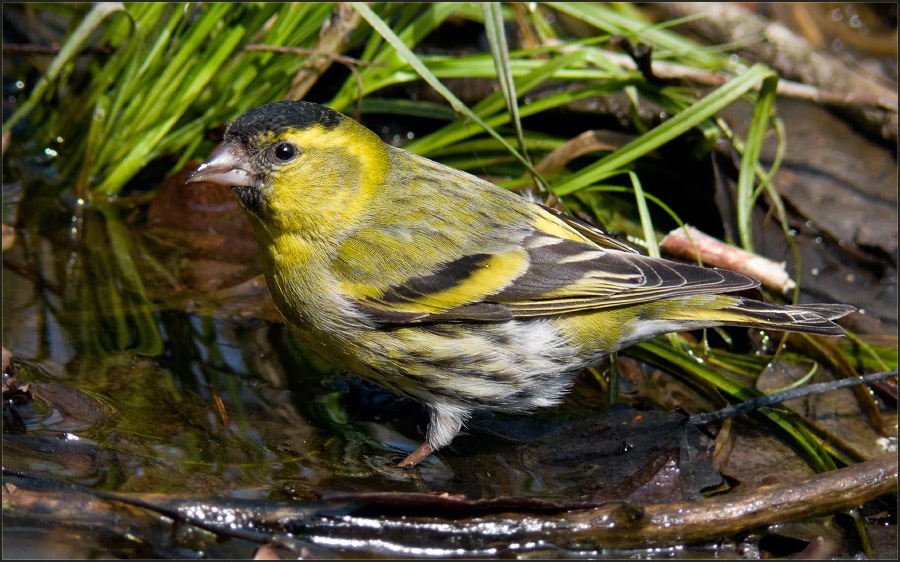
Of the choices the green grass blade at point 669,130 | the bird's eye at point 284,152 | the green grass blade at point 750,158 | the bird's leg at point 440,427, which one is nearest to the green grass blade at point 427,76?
the green grass blade at point 669,130

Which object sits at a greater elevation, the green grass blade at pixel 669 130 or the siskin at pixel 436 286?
the green grass blade at pixel 669 130

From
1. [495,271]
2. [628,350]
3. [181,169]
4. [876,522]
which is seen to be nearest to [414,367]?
[495,271]

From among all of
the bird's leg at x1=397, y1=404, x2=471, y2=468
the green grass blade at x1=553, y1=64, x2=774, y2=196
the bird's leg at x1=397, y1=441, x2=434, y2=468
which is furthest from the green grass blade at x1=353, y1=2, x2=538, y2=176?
the bird's leg at x1=397, y1=441, x2=434, y2=468

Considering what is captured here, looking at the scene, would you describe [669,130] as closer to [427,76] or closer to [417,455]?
[427,76]

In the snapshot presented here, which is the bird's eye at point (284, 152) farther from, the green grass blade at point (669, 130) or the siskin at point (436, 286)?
the green grass blade at point (669, 130)

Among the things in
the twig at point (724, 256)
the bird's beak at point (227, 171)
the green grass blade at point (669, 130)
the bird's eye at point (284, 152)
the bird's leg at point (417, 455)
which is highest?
the green grass blade at point (669, 130)

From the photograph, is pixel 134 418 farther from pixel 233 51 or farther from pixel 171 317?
pixel 233 51

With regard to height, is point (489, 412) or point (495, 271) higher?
point (495, 271)
